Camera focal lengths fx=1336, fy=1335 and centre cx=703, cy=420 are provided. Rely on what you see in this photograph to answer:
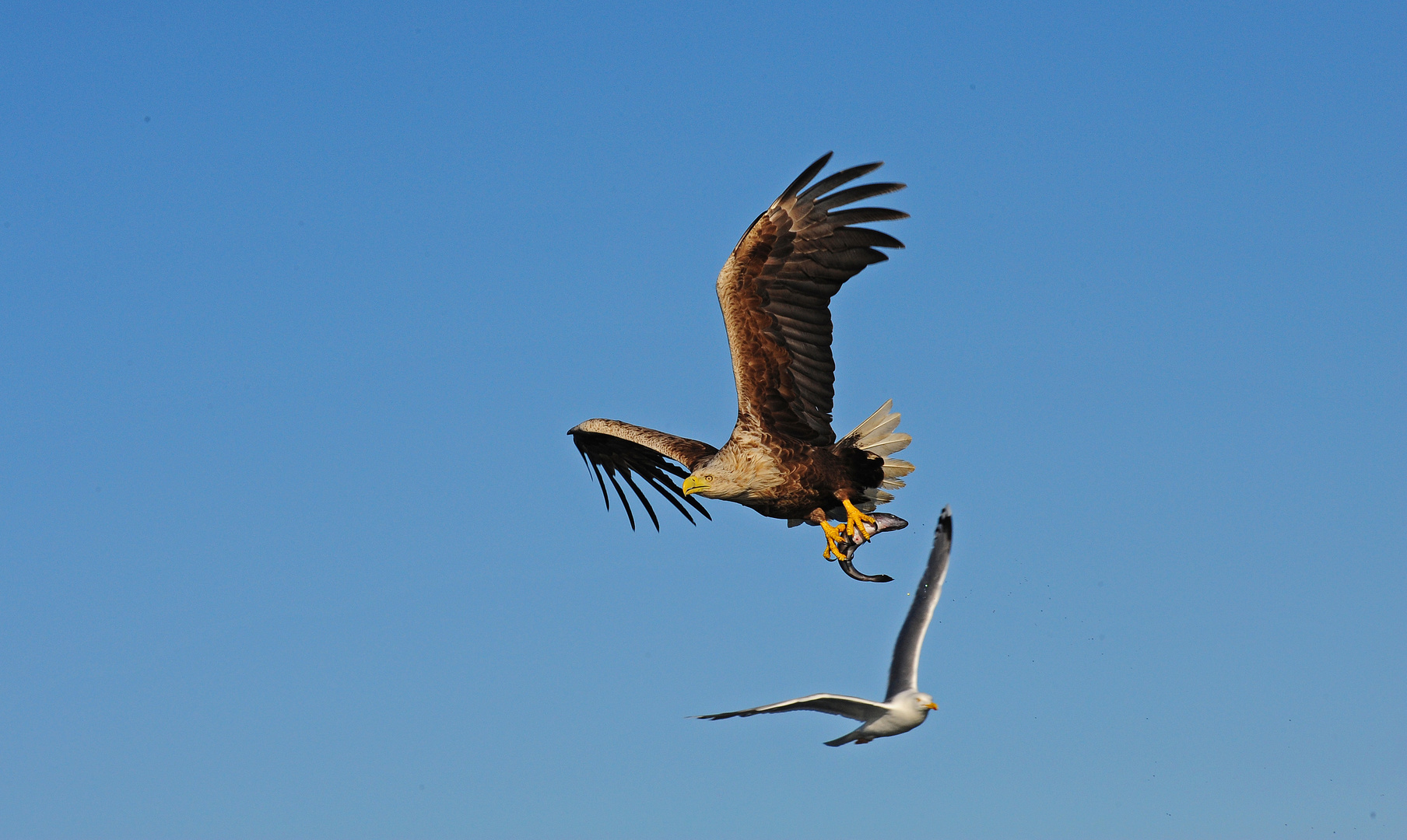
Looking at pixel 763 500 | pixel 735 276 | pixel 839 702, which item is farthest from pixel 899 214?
pixel 839 702

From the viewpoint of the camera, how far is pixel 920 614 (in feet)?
27.0

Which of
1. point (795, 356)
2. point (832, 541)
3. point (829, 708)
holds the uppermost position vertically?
point (795, 356)

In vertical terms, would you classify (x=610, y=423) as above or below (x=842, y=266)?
below

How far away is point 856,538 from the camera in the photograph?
9.48m

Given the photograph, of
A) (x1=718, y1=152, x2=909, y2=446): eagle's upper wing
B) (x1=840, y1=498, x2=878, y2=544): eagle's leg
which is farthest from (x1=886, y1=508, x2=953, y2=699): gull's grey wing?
(x1=718, y1=152, x2=909, y2=446): eagle's upper wing

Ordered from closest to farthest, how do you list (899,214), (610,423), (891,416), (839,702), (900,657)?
(839,702) → (900,657) → (899,214) → (891,416) → (610,423)

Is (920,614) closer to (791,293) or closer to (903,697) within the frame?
(903,697)

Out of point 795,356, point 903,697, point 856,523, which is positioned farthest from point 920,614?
point 795,356

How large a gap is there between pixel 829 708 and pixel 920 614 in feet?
3.90

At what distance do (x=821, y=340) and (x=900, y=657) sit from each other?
251 cm

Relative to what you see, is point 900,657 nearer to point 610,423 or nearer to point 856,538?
point 856,538

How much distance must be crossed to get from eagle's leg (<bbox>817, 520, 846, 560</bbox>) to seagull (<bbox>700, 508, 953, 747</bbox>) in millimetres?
926

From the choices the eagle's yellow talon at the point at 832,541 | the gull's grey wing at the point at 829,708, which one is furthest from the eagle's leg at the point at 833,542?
the gull's grey wing at the point at 829,708

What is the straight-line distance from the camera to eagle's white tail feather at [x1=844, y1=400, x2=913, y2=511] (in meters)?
9.80
